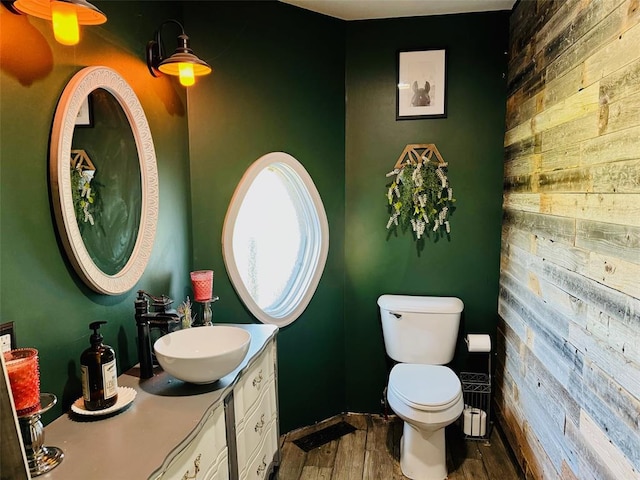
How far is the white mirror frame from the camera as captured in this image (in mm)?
1332

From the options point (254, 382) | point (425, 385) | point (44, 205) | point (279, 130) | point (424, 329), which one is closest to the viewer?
point (44, 205)

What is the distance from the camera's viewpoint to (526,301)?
2.20 meters

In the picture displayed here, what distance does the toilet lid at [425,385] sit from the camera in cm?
215

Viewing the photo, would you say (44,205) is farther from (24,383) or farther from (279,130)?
(279,130)

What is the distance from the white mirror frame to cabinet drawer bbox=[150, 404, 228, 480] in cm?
59

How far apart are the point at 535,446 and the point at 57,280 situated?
2.12 meters

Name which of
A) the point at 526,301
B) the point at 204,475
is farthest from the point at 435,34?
the point at 204,475

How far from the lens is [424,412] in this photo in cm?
214

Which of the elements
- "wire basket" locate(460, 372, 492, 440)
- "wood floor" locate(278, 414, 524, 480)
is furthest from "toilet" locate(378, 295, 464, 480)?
"wire basket" locate(460, 372, 492, 440)

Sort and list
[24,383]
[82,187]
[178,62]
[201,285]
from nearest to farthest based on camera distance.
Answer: [24,383] < [82,187] < [178,62] < [201,285]

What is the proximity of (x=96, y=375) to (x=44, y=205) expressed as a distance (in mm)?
536

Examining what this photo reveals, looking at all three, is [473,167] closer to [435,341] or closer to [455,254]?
[455,254]

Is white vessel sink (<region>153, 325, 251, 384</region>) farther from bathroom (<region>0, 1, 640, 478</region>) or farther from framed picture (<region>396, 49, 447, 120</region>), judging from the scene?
framed picture (<region>396, 49, 447, 120</region>)

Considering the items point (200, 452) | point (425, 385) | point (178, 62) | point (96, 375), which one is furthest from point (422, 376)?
point (178, 62)
